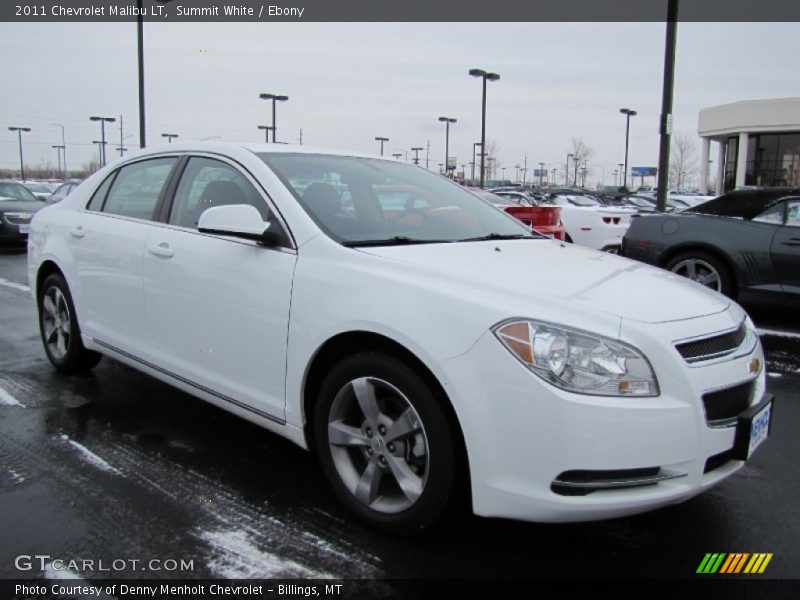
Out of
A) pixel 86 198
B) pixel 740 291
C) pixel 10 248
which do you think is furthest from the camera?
pixel 10 248

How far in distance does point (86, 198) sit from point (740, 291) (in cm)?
624

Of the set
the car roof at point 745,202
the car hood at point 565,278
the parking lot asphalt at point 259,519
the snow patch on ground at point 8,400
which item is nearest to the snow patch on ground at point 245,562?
the parking lot asphalt at point 259,519

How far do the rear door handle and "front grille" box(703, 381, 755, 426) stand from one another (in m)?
2.65

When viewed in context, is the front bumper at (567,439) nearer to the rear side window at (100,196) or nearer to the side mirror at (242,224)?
the side mirror at (242,224)

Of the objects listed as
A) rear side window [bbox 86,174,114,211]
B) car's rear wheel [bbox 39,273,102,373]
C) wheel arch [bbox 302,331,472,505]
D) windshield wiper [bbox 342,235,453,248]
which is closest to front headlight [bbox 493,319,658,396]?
wheel arch [bbox 302,331,472,505]

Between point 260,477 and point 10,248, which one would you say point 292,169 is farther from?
point 10,248

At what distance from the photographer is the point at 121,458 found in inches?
138

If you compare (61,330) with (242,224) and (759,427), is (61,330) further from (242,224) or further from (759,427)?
(759,427)

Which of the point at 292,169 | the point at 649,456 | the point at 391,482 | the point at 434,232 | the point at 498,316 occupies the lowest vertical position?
the point at 391,482

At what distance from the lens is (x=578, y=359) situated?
231cm

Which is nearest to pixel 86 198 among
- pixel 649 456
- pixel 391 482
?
pixel 391 482

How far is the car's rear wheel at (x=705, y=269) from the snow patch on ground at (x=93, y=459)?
19.7ft

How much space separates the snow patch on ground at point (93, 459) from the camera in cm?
336

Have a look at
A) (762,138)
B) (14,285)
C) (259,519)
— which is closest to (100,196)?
(259,519)
